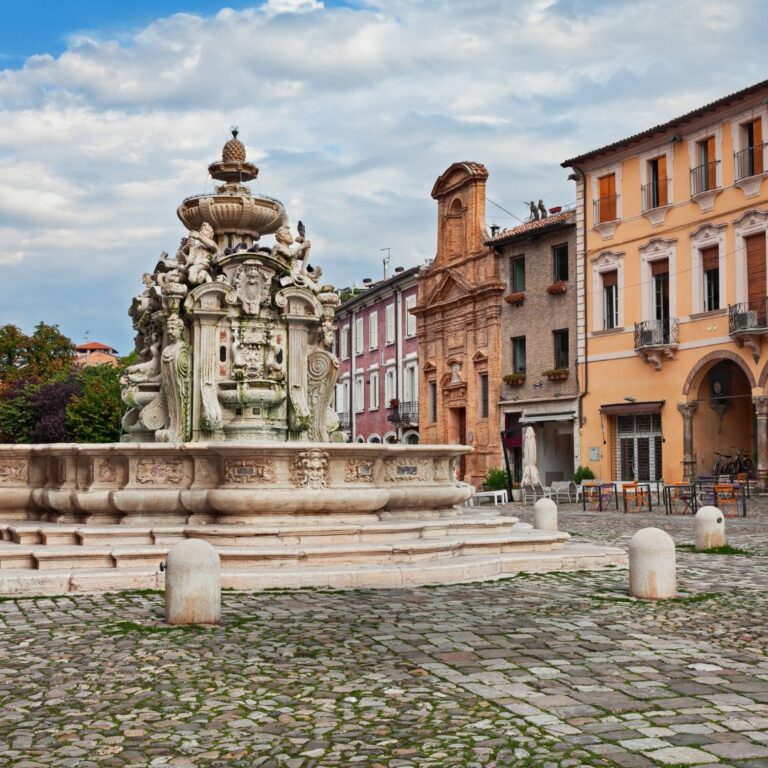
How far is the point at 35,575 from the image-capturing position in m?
10.6

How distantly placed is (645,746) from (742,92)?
29.9 meters

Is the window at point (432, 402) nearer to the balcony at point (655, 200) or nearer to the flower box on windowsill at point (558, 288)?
the flower box on windowsill at point (558, 288)

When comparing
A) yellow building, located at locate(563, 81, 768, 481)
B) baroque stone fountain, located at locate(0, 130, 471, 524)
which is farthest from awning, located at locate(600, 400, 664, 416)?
baroque stone fountain, located at locate(0, 130, 471, 524)

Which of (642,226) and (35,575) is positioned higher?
(642,226)

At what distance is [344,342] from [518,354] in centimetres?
1880

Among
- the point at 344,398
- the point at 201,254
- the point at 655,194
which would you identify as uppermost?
the point at 655,194

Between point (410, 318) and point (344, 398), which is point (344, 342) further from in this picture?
point (410, 318)

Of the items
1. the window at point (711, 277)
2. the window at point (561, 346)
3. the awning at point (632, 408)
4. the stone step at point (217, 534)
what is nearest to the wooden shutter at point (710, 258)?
the window at point (711, 277)

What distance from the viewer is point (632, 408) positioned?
36.7 metres

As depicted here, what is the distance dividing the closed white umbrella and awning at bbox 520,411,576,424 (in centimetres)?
522

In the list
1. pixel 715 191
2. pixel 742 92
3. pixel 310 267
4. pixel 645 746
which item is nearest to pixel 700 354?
pixel 715 191

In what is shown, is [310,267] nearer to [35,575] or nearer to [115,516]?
[115,516]

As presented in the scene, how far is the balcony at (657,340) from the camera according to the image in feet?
115

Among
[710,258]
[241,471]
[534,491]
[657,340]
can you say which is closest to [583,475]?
[534,491]
